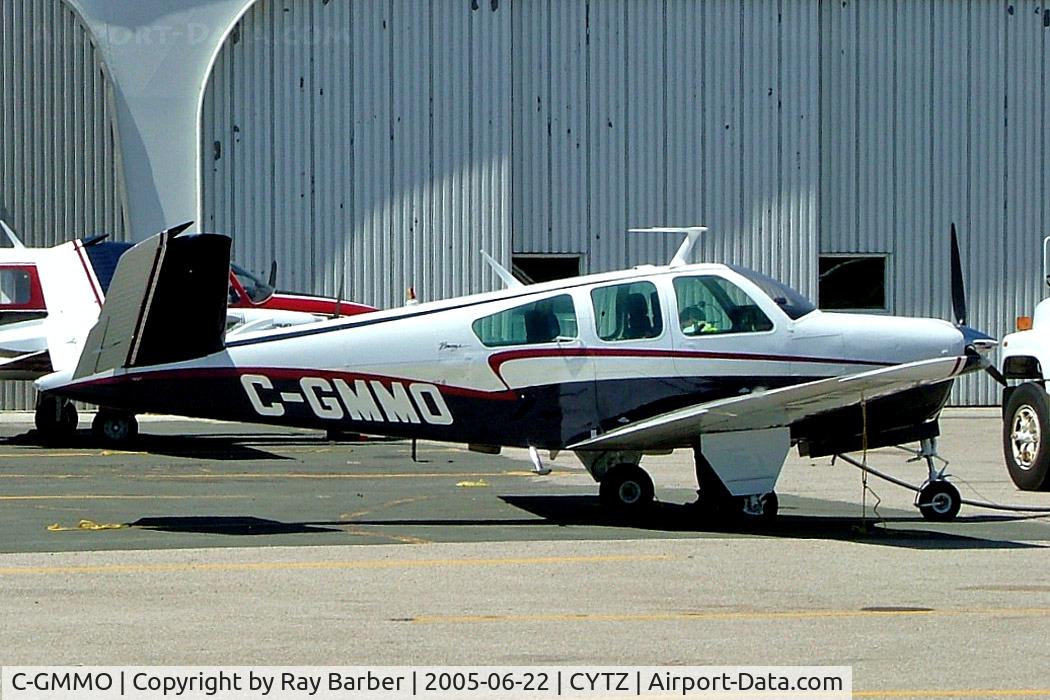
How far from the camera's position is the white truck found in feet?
51.6

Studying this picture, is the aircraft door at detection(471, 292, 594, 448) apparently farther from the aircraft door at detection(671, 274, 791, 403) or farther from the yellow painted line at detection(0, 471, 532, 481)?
the yellow painted line at detection(0, 471, 532, 481)

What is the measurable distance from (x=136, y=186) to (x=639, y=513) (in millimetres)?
18008

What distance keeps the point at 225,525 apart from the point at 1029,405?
25.6 feet

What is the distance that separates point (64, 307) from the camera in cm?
2084

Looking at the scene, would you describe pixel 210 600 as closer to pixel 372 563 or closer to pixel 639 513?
pixel 372 563

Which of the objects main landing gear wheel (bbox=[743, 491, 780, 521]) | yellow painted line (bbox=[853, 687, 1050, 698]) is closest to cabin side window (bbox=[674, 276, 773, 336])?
main landing gear wheel (bbox=[743, 491, 780, 521])

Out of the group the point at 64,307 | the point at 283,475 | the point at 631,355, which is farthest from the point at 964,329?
the point at 64,307

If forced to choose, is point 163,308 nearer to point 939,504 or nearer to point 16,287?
point 939,504

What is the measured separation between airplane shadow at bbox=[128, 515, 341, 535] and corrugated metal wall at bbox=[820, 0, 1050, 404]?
2000 cm

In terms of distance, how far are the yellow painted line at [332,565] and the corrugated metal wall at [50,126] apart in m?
19.8

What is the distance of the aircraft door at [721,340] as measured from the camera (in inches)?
508

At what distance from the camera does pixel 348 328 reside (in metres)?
12.8

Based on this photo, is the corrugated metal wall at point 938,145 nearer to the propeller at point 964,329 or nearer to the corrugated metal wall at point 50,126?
the corrugated metal wall at point 50,126

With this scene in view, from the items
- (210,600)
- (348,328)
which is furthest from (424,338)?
(210,600)
